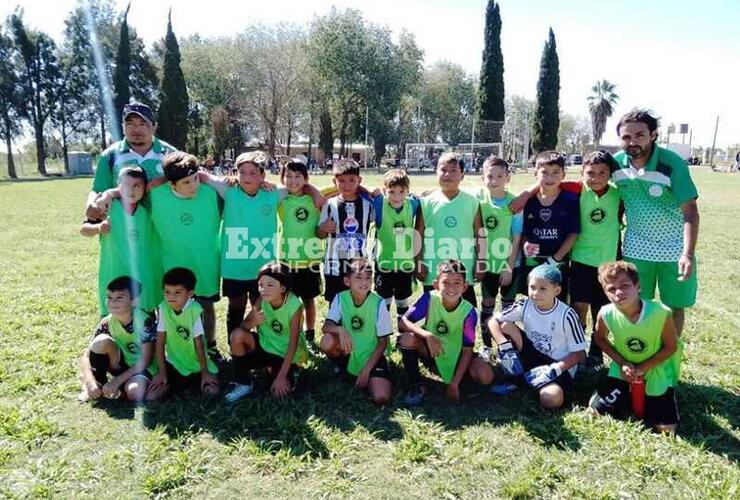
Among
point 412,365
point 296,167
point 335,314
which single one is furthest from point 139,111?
point 412,365

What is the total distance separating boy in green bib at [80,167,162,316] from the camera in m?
4.03

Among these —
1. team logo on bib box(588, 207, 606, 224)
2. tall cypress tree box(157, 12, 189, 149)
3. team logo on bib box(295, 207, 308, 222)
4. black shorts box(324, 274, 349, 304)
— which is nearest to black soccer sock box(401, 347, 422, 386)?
black shorts box(324, 274, 349, 304)

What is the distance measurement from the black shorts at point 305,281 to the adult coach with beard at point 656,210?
2595 millimetres

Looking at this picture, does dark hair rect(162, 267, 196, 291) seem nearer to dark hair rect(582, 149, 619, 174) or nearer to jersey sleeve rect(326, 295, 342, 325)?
jersey sleeve rect(326, 295, 342, 325)

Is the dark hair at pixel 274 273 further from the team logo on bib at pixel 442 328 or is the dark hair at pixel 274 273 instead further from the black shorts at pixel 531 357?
the black shorts at pixel 531 357

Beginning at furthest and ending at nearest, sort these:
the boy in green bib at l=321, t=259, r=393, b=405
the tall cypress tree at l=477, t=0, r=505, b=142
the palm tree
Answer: the palm tree, the tall cypress tree at l=477, t=0, r=505, b=142, the boy in green bib at l=321, t=259, r=393, b=405

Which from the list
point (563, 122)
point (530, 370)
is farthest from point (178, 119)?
point (563, 122)

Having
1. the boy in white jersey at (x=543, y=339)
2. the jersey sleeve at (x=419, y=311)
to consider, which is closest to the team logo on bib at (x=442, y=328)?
the jersey sleeve at (x=419, y=311)

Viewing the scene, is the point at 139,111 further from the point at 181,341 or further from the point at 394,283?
the point at 394,283

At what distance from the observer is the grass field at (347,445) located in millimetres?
2875

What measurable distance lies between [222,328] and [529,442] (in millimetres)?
3351

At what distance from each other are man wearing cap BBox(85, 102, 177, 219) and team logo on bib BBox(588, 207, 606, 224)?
3462 millimetres

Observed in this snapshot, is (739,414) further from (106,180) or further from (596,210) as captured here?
(106,180)

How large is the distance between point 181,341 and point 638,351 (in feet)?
10.6
